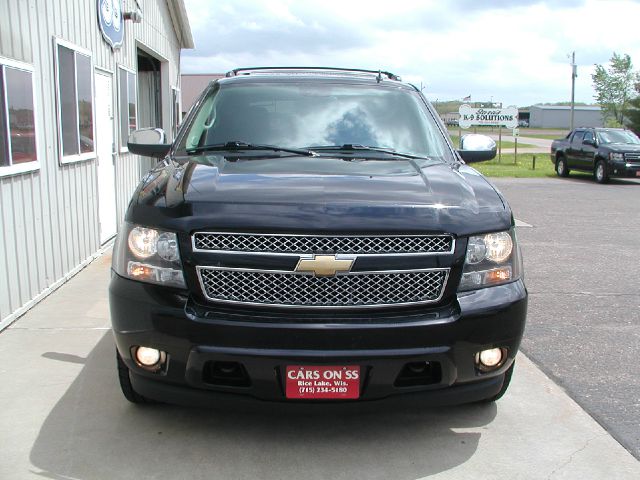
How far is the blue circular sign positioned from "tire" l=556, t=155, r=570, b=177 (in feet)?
57.8

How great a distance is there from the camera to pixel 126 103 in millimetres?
9891

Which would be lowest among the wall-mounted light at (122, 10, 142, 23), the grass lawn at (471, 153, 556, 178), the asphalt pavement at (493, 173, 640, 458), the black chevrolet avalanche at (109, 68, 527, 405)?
the asphalt pavement at (493, 173, 640, 458)

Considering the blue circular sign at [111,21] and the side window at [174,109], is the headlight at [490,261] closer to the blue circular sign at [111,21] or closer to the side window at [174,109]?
the blue circular sign at [111,21]

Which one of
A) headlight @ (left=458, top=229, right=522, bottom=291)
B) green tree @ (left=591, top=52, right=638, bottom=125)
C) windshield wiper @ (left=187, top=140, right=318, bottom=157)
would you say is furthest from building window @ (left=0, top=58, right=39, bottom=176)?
green tree @ (left=591, top=52, right=638, bottom=125)

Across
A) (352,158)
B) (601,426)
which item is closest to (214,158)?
(352,158)

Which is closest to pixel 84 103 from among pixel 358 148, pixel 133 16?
pixel 133 16

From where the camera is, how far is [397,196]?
312 centimetres

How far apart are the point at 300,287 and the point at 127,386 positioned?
4.07 ft

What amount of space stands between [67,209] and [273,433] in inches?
165

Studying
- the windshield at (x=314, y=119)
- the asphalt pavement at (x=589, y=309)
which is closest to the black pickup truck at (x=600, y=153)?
the asphalt pavement at (x=589, y=309)

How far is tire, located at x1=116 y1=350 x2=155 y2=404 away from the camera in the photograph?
137 inches

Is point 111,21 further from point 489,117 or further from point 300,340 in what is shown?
point 489,117

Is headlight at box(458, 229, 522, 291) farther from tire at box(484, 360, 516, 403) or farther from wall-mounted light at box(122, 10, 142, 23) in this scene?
wall-mounted light at box(122, 10, 142, 23)

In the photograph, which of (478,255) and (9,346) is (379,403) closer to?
(478,255)
